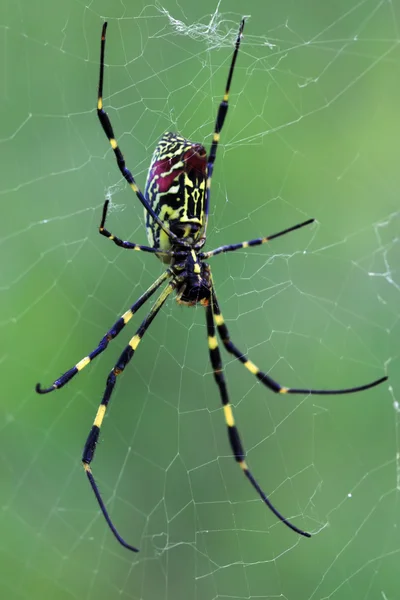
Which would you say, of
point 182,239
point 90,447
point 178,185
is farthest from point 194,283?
point 90,447

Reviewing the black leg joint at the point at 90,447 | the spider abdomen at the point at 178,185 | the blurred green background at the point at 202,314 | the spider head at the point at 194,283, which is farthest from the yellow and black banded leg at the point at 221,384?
the black leg joint at the point at 90,447

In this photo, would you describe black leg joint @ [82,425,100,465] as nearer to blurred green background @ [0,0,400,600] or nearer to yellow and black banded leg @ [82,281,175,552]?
yellow and black banded leg @ [82,281,175,552]

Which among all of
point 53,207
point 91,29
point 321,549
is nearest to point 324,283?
point 321,549

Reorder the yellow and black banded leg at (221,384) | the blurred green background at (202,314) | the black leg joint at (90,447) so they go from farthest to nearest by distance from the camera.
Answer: the blurred green background at (202,314)
the yellow and black banded leg at (221,384)
the black leg joint at (90,447)

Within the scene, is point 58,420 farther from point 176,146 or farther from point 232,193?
point 176,146

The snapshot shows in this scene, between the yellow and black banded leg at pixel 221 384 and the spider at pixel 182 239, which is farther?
the yellow and black banded leg at pixel 221 384

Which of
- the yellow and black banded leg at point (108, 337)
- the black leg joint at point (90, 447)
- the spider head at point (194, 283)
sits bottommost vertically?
the black leg joint at point (90, 447)

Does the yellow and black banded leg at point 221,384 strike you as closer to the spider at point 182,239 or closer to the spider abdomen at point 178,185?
the spider at point 182,239
